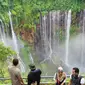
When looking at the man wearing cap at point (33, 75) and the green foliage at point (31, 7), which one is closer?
the man wearing cap at point (33, 75)

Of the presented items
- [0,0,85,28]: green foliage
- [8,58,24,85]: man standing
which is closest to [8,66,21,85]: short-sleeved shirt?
[8,58,24,85]: man standing

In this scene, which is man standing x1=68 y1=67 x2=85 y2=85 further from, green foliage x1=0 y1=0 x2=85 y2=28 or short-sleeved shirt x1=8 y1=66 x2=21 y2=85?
green foliage x1=0 y1=0 x2=85 y2=28

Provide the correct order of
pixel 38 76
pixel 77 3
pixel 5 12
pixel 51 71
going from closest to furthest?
pixel 38 76 < pixel 51 71 < pixel 5 12 < pixel 77 3

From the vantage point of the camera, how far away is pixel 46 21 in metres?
24.5

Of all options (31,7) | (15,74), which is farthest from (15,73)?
(31,7)

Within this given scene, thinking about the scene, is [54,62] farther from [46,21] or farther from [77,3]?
[77,3]

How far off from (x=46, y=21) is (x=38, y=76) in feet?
56.6

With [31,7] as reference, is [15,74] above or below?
below

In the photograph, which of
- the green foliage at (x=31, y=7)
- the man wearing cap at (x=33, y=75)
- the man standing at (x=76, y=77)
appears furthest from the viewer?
A: the green foliage at (x=31, y=7)

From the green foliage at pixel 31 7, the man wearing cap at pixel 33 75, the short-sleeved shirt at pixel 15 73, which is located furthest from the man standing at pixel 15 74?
the green foliage at pixel 31 7

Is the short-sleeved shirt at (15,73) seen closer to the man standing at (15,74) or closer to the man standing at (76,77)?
the man standing at (15,74)

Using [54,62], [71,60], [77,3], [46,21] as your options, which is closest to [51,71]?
[54,62]

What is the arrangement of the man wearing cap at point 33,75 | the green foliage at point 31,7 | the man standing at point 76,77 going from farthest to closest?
the green foliage at point 31,7 < the man wearing cap at point 33,75 < the man standing at point 76,77

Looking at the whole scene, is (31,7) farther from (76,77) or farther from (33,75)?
(76,77)
